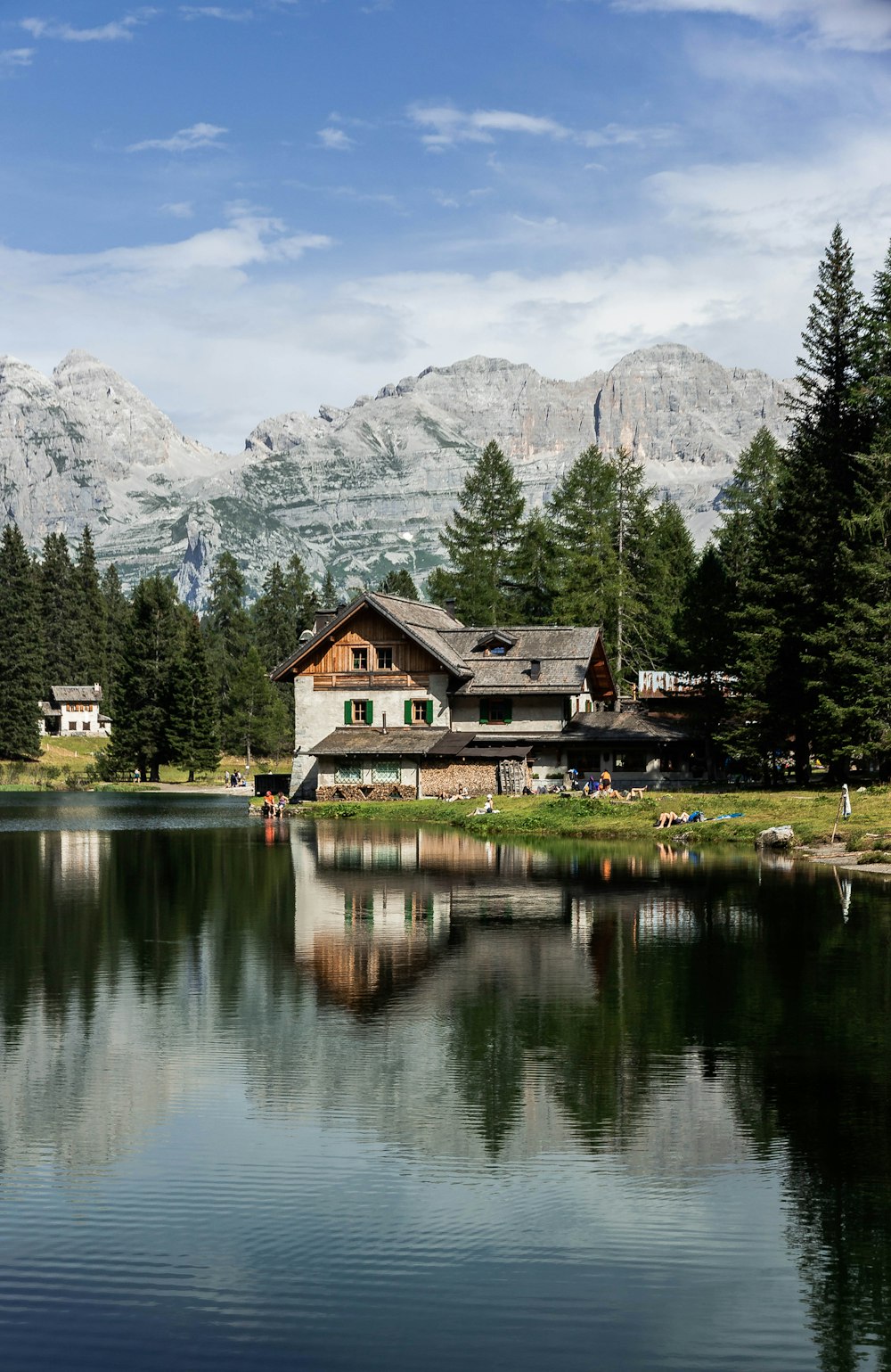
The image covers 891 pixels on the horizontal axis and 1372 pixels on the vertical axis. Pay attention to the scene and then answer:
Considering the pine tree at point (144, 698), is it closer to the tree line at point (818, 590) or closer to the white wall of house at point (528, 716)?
the white wall of house at point (528, 716)

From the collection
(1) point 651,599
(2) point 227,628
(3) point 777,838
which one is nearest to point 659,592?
(1) point 651,599

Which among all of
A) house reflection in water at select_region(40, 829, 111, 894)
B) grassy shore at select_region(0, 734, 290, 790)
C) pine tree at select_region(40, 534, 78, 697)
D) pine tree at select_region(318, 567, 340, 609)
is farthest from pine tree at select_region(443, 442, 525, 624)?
pine tree at select_region(40, 534, 78, 697)

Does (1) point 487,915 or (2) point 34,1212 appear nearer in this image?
(2) point 34,1212

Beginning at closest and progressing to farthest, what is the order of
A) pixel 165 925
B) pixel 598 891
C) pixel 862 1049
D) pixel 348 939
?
1. pixel 862 1049
2. pixel 348 939
3. pixel 165 925
4. pixel 598 891

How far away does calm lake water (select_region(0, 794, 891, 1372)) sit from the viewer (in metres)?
9.26

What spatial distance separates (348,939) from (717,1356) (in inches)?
665

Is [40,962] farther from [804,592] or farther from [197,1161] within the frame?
[804,592]

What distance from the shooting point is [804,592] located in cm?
5834

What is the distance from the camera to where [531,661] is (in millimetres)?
73562

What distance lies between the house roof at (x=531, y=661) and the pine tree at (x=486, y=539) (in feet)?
76.4

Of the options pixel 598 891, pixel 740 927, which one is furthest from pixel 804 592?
pixel 740 927

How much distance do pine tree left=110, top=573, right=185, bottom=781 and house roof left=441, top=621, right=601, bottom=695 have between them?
116 feet

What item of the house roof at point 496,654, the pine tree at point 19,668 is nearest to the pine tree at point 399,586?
the pine tree at point 19,668

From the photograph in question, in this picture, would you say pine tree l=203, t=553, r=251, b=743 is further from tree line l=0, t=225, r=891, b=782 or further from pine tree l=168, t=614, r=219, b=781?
pine tree l=168, t=614, r=219, b=781
